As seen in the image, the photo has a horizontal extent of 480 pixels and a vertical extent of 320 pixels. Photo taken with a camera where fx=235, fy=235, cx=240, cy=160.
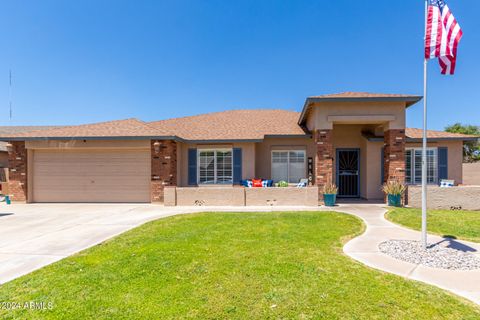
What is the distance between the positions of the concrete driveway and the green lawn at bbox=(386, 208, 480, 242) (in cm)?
867

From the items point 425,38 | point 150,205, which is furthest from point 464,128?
point 150,205

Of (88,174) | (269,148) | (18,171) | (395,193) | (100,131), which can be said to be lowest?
(395,193)

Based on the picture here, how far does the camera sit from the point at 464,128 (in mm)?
33312

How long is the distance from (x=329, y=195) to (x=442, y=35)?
7.15 m

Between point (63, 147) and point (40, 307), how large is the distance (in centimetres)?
1164

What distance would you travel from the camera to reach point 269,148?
13844 mm

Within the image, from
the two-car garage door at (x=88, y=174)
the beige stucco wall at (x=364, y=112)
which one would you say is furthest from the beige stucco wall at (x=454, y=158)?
the two-car garage door at (x=88, y=174)

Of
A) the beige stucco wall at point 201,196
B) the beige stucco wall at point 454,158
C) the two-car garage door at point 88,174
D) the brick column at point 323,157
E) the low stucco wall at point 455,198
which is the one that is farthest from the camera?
the beige stucco wall at point 454,158

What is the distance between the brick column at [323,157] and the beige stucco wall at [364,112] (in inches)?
14.9

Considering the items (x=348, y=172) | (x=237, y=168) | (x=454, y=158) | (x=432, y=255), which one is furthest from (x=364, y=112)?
(x=432, y=255)

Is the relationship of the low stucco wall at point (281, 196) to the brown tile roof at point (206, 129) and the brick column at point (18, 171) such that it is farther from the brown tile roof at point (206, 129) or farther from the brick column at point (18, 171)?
the brick column at point (18, 171)

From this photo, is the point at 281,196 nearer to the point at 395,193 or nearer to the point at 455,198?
the point at 395,193

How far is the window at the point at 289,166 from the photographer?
44.8 feet

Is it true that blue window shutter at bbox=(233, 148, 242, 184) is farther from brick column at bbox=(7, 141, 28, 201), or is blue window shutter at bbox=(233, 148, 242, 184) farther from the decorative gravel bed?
brick column at bbox=(7, 141, 28, 201)
